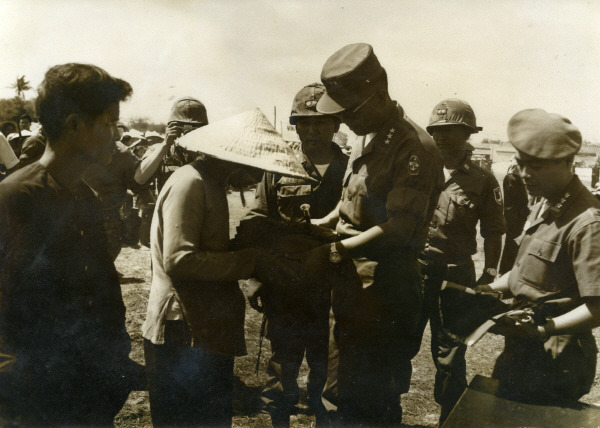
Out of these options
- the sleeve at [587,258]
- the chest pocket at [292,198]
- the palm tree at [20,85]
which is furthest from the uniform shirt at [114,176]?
the sleeve at [587,258]

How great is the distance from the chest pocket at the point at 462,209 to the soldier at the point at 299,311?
939mm

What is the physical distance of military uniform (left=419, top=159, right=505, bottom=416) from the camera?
3549 mm

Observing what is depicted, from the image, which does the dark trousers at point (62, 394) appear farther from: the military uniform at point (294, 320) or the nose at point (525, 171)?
the nose at point (525, 171)

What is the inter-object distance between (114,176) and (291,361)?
249cm

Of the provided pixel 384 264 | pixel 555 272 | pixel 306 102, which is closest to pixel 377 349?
pixel 384 264

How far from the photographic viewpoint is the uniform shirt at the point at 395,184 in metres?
2.40

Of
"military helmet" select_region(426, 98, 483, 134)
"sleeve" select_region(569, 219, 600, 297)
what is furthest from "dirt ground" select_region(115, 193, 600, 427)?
"sleeve" select_region(569, 219, 600, 297)

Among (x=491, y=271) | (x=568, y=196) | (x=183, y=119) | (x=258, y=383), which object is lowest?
(x=258, y=383)

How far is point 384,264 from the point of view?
2.56m

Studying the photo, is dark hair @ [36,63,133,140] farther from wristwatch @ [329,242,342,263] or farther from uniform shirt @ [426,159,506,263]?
uniform shirt @ [426,159,506,263]

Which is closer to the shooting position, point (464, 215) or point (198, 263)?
point (198, 263)

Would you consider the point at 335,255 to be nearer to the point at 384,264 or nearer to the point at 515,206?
the point at 384,264

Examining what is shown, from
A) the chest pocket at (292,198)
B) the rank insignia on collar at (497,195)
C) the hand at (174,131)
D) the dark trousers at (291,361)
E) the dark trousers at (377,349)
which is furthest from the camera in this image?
the hand at (174,131)

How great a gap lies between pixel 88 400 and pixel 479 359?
3.81 metres
